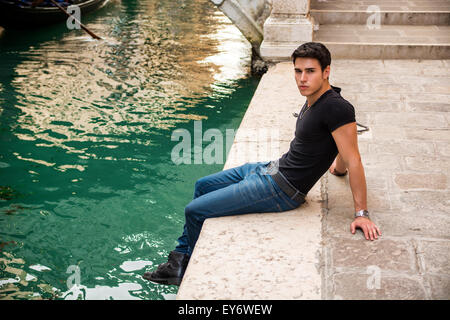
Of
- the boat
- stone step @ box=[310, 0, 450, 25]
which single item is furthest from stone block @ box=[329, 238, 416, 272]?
the boat

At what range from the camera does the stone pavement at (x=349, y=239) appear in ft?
6.84

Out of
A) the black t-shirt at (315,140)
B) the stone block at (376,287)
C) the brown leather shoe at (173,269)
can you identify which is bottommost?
the brown leather shoe at (173,269)

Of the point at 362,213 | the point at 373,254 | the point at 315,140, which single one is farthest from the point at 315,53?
the point at 373,254

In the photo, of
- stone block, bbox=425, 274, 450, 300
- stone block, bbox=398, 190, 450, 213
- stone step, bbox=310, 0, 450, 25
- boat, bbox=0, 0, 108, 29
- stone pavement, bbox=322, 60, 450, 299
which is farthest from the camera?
boat, bbox=0, 0, 108, 29

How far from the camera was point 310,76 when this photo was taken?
Answer: 243 centimetres

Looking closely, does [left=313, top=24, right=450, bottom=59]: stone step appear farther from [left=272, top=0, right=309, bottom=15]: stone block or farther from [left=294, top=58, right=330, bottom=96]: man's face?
[left=294, top=58, right=330, bottom=96]: man's face

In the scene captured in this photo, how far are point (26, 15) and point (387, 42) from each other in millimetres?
7555

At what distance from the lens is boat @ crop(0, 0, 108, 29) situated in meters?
10.3

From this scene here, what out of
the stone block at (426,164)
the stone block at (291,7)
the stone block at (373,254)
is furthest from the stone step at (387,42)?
the stone block at (373,254)

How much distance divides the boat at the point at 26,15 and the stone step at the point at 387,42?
6.60 metres

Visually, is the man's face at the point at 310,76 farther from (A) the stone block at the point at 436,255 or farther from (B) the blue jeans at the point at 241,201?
(A) the stone block at the point at 436,255

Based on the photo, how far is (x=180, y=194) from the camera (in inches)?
171

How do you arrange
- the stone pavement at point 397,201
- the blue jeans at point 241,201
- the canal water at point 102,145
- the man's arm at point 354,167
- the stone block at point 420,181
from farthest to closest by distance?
1. the canal water at point 102,145
2. the stone block at point 420,181
3. the blue jeans at point 241,201
4. the man's arm at point 354,167
5. the stone pavement at point 397,201
